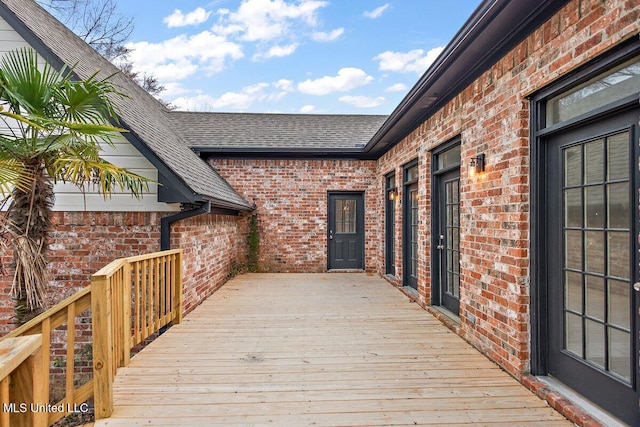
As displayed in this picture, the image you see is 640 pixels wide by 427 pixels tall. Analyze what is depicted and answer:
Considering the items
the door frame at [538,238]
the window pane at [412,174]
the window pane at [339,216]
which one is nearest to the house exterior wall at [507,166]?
the door frame at [538,238]

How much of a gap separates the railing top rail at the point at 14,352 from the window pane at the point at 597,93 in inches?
129

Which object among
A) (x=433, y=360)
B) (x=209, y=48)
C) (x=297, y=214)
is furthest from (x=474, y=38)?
(x=209, y=48)

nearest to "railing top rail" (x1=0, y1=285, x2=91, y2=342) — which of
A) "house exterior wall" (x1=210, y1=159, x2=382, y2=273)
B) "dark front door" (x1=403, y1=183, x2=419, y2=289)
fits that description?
"dark front door" (x1=403, y1=183, x2=419, y2=289)

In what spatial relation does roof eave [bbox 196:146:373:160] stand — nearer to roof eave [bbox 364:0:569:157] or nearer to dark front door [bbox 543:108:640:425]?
roof eave [bbox 364:0:569:157]

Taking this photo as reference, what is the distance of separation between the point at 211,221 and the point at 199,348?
2.78 meters

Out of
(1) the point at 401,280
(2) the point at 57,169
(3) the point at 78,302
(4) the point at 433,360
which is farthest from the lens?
(1) the point at 401,280

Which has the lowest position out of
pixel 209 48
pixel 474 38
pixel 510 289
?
pixel 510 289

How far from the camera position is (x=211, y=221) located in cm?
586

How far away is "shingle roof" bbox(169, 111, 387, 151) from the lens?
8070mm

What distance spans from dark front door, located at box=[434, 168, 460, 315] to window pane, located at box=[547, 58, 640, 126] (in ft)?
5.41

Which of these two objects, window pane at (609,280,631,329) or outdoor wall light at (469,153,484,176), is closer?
window pane at (609,280,631,329)

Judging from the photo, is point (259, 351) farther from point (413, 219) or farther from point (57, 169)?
point (413, 219)

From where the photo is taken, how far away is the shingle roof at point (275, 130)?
8070 mm

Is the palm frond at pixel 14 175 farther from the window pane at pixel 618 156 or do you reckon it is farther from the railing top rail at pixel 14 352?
the window pane at pixel 618 156
